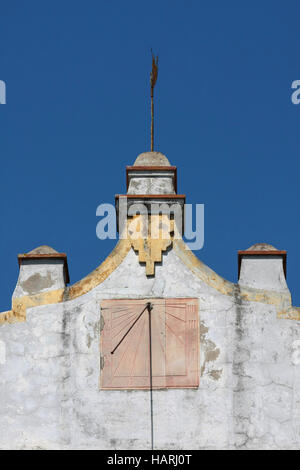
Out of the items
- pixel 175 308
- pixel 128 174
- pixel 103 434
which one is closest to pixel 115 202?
pixel 128 174

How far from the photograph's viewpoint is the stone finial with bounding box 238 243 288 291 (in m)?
27.8

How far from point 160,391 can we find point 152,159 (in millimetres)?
4653

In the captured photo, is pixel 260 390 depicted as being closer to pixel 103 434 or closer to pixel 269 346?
pixel 269 346

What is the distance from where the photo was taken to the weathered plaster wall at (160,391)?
26.8 meters

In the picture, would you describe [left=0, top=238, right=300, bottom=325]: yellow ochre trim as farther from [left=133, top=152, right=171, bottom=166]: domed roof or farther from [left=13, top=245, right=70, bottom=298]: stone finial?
[left=133, top=152, right=171, bottom=166]: domed roof

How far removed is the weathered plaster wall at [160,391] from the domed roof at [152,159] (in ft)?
7.38

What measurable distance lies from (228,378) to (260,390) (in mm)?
599

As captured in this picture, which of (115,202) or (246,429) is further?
(115,202)

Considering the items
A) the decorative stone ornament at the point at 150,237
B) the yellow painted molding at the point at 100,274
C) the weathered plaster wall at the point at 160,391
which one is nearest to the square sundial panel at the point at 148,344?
the weathered plaster wall at the point at 160,391

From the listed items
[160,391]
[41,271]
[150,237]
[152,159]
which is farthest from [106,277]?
[152,159]

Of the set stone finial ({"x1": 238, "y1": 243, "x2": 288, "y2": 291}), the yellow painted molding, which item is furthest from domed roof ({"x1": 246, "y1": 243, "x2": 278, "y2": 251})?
the yellow painted molding

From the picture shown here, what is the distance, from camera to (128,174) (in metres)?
28.8

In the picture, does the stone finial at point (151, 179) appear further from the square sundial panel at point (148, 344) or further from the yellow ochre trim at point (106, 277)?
the square sundial panel at point (148, 344)

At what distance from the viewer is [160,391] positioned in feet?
88.6
